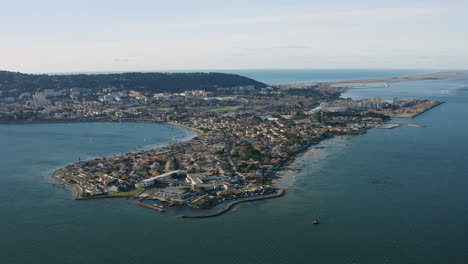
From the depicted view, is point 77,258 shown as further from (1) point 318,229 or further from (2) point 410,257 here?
(2) point 410,257

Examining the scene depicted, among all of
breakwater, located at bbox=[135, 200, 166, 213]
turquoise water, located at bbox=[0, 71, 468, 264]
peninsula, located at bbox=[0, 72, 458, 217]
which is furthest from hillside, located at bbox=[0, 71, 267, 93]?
breakwater, located at bbox=[135, 200, 166, 213]

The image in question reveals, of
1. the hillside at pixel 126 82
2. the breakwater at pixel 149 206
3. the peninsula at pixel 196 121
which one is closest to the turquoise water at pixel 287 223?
the breakwater at pixel 149 206

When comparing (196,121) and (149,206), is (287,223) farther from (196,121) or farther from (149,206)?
(196,121)

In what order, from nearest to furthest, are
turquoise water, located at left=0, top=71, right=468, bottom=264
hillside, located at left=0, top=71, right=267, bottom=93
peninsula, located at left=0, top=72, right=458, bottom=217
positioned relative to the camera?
1. turquoise water, located at left=0, top=71, right=468, bottom=264
2. peninsula, located at left=0, top=72, right=458, bottom=217
3. hillside, located at left=0, top=71, right=267, bottom=93

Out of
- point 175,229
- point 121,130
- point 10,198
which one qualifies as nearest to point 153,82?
point 121,130

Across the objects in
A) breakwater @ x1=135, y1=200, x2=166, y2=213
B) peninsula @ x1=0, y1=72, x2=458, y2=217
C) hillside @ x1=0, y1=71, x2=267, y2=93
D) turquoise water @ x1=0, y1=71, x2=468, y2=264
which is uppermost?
hillside @ x1=0, y1=71, x2=267, y2=93

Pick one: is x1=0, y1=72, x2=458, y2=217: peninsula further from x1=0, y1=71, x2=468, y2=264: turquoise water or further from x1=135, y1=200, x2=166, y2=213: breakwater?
x1=0, y1=71, x2=468, y2=264: turquoise water
